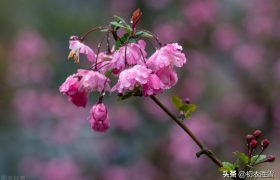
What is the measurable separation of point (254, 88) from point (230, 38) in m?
0.68

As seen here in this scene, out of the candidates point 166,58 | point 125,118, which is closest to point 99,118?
point 166,58

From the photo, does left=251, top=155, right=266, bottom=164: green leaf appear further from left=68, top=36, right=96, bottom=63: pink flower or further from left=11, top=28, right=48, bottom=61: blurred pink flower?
left=11, top=28, right=48, bottom=61: blurred pink flower

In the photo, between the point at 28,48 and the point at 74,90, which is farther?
the point at 28,48

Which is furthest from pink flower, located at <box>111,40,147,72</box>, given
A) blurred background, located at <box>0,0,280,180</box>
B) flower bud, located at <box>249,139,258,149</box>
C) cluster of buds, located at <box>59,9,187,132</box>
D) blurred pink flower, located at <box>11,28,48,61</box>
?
blurred pink flower, located at <box>11,28,48,61</box>

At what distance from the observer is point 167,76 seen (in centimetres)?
110

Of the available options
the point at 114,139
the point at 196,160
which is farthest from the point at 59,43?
the point at 196,160

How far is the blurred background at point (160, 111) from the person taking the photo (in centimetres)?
377

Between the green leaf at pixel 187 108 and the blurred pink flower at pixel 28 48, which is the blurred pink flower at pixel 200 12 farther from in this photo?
the green leaf at pixel 187 108

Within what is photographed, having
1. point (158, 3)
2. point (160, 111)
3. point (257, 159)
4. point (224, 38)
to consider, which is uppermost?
point (158, 3)

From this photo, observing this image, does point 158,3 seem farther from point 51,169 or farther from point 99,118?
point 99,118

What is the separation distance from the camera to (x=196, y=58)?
13.6 ft

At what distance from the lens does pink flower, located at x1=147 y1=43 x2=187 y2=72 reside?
1095mm

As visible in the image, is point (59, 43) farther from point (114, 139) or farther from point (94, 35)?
point (114, 139)

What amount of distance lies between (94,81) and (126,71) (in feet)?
0.26
